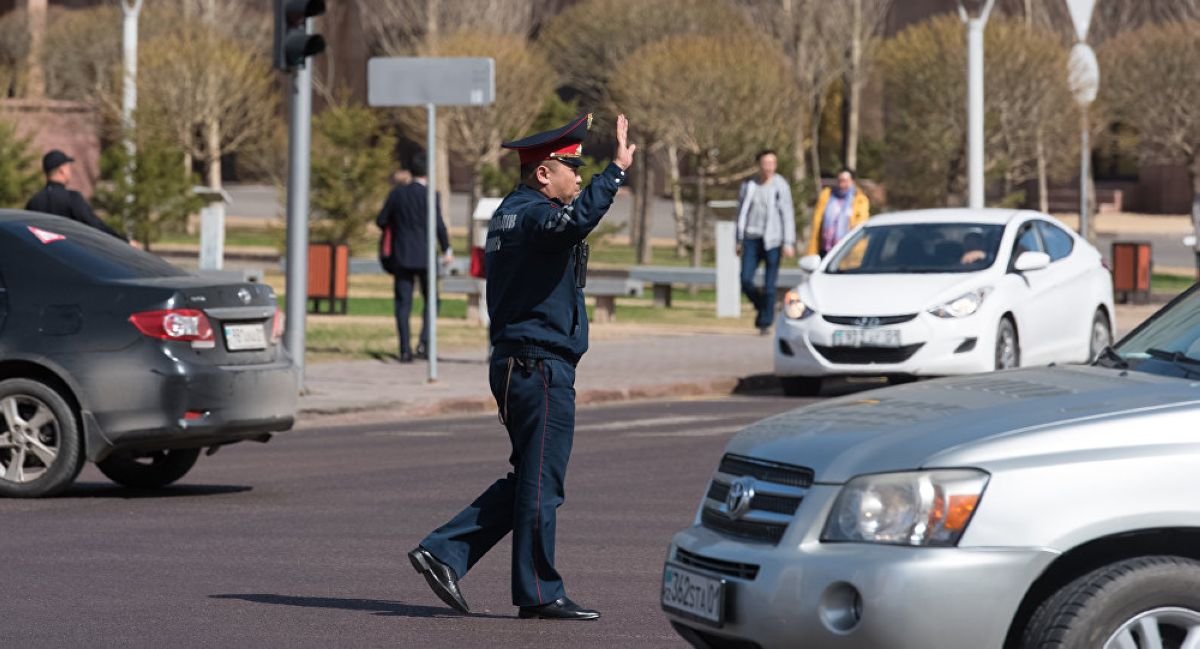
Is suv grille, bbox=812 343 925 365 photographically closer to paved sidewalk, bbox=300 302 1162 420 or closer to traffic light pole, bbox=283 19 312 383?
paved sidewalk, bbox=300 302 1162 420

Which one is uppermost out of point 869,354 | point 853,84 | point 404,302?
point 853,84

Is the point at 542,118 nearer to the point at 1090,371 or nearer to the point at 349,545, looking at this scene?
the point at 349,545

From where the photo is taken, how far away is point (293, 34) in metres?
18.2

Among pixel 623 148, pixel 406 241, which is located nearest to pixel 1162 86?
pixel 406 241

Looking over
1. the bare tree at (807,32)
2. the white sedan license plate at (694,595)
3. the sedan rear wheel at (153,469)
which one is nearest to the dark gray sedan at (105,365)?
the sedan rear wheel at (153,469)

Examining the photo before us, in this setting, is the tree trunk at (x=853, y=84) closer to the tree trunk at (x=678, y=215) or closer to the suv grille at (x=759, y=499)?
the tree trunk at (x=678, y=215)

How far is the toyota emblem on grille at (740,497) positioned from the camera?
6172mm

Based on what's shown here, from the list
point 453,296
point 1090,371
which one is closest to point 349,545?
point 1090,371

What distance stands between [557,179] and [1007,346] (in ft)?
36.9

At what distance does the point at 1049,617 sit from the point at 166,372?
722 centimetres

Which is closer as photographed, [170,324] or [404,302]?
[170,324]

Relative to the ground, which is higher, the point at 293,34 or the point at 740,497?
the point at 293,34

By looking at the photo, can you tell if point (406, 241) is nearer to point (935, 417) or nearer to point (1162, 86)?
point (935, 417)

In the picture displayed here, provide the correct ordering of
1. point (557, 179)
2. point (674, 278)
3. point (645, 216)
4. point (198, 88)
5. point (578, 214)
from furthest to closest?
point (198, 88) → point (645, 216) → point (674, 278) → point (557, 179) → point (578, 214)
